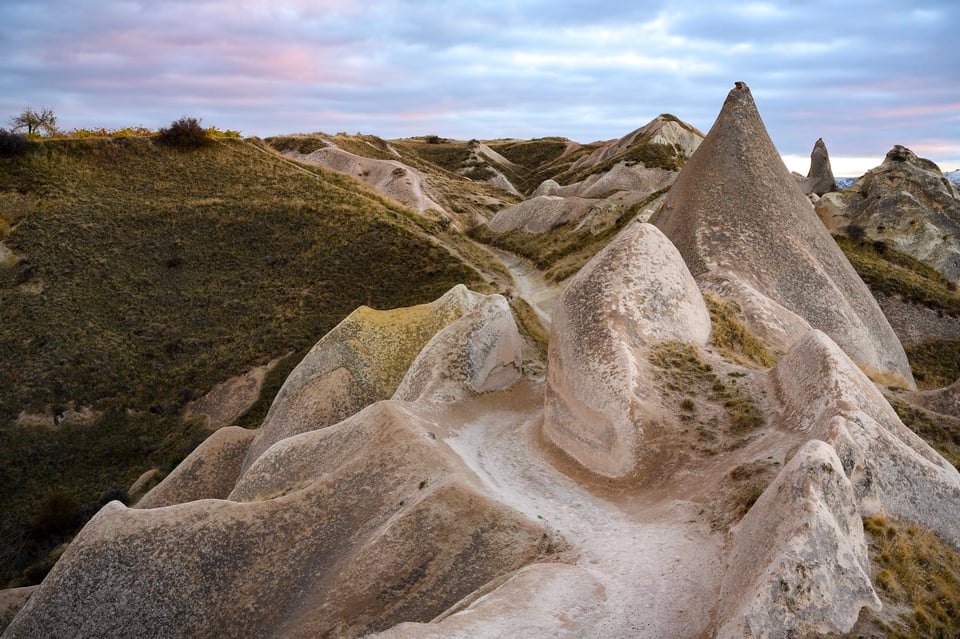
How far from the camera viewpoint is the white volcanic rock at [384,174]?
6806cm

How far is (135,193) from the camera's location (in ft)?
183

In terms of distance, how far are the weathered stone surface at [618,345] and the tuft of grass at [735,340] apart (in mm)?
488

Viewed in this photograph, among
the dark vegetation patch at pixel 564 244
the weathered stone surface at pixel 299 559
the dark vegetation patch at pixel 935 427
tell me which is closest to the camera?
the weathered stone surface at pixel 299 559

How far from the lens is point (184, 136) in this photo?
61969 mm

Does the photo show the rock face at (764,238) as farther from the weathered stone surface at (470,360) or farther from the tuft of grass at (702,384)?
the weathered stone surface at (470,360)

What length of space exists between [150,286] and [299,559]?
128ft

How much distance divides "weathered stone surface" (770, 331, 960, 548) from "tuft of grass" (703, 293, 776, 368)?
423 centimetres

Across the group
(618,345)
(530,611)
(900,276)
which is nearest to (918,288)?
(900,276)

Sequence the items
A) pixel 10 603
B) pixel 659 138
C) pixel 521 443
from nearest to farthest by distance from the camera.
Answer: pixel 521 443, pixel 10 603, pixel 659 138

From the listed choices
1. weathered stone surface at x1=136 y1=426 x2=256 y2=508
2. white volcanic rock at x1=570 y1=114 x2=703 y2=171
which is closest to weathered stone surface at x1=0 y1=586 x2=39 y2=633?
weathered stone surface at x1=136 y1=426 x2=256 y2=508

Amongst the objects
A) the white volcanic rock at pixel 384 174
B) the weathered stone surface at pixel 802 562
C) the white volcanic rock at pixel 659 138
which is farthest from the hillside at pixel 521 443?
the white volcanic rock at pixel 659 138

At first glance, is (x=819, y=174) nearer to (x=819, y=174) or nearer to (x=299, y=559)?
(x=819, y=174)

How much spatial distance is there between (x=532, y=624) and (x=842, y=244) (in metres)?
42.9

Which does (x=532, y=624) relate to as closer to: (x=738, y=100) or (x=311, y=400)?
(x=311, y=400)
